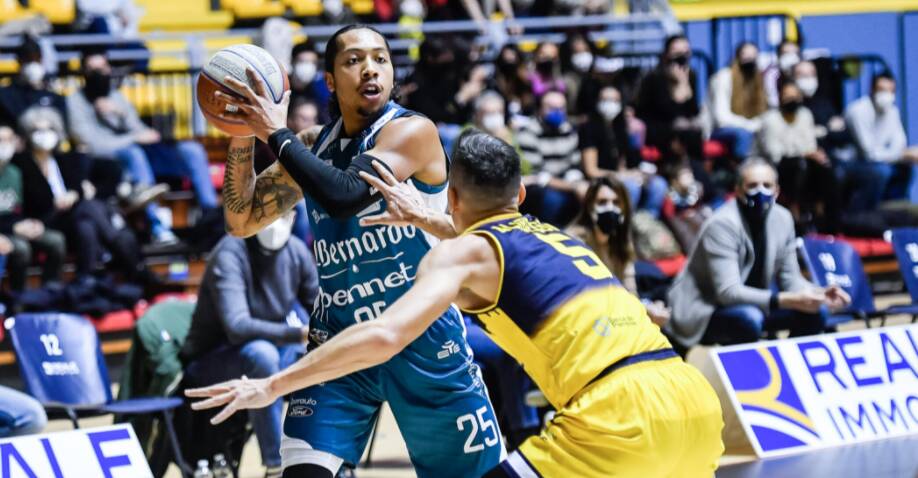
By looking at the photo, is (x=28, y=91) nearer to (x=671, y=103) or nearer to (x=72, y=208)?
(x=72, y=208)

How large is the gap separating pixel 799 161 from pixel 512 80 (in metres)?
2.47

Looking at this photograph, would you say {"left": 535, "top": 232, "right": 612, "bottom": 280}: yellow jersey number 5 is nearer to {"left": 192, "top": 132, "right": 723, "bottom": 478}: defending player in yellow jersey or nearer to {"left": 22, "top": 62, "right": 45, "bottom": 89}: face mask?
{"left": 192, "top": 132, "right": 723, "bottom": 478}: defending player in yellow jersey

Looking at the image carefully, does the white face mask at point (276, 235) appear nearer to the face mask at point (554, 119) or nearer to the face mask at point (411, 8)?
the face mask at point (554, 119)

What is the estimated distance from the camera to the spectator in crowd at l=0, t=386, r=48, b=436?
227 inches

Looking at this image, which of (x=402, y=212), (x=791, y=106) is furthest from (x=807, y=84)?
(x=402, y=212)

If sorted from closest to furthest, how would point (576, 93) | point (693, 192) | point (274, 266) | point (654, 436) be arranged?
point (654, 436) → point (274, 266) → point (693, 192) → point (576, 93)

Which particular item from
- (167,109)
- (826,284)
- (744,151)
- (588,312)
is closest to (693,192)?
(744,151)

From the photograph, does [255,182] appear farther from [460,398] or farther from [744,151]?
[744,151]

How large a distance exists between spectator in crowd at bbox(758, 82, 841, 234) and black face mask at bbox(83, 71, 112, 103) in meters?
5.37

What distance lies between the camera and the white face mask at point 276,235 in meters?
6.78

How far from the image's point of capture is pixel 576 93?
1206 centimetres

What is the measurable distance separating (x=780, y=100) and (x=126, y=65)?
559 centimetres

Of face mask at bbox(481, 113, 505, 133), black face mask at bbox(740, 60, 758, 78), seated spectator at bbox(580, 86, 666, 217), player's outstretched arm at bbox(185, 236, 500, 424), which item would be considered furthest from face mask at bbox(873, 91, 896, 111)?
player's outstretched arm at bbox(185, 236, 500, 424)

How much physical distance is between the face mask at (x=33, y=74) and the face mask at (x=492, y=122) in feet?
10.7
